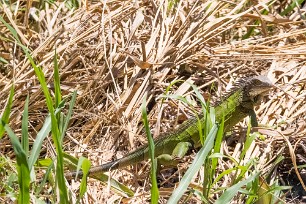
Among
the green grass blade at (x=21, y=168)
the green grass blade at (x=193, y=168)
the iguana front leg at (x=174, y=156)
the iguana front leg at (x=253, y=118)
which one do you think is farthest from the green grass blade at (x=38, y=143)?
the iguana front leg at (x=253, y=118)

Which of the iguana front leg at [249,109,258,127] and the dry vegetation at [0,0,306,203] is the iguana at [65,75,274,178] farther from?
the dry vegetation at [0,0,306,203]

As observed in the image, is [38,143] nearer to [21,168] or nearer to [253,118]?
[21,168]

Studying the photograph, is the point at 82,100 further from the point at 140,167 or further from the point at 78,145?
the point at 140,167

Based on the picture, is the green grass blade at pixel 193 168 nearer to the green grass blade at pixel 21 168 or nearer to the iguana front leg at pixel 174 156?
the green grass blade at pixel 21 168

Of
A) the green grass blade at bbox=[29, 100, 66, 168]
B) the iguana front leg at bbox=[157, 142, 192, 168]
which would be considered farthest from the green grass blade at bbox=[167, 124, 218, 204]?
the iguana front leg at bbox=[157, 142, 192, 168]

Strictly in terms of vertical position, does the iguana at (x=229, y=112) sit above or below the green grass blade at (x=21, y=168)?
below

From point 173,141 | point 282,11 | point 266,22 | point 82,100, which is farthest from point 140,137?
point 282,11
